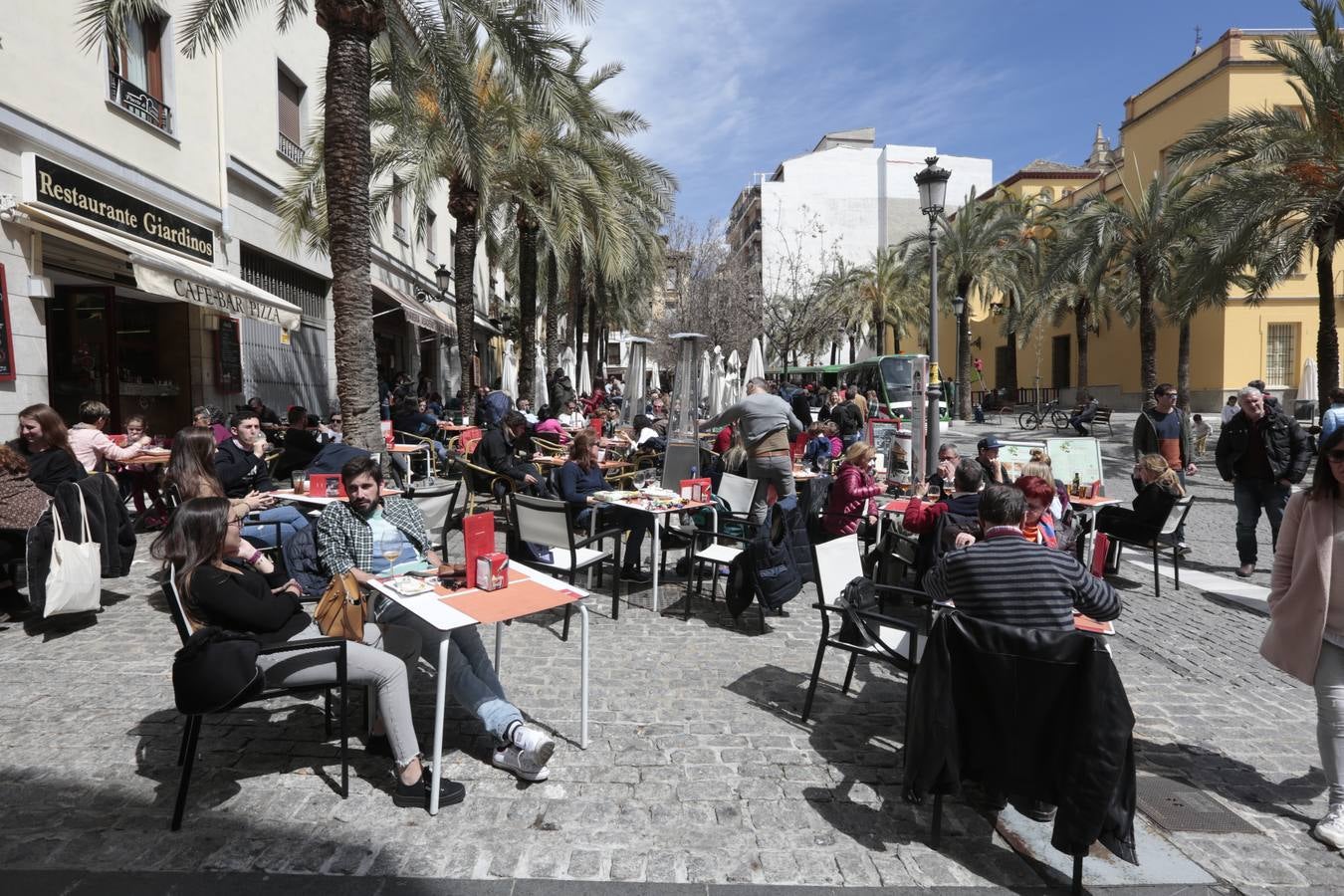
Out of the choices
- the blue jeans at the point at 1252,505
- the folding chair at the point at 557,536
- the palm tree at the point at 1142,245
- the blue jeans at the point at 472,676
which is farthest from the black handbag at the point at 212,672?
the palm tree at the point at 1142,245

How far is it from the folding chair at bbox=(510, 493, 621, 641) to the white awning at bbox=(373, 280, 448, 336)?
1589 cm

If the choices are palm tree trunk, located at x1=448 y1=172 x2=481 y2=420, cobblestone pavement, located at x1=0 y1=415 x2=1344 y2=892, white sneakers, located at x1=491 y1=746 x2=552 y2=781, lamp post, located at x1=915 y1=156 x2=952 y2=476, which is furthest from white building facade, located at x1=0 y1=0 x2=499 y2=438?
lamp post, located at x1=915 y1=156 x2=952 y2=476

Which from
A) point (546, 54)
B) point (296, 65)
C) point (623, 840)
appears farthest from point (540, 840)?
point (296, 65)

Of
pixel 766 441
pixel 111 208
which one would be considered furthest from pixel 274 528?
pixel 111 208

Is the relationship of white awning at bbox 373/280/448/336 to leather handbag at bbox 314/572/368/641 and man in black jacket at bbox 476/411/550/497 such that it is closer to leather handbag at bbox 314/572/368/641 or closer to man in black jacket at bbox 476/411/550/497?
man in black jacket at bbox 476/411/550/497

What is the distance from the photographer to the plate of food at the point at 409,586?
3578 millimetres

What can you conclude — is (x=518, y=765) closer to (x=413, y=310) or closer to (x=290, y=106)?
(x=290, y=106)

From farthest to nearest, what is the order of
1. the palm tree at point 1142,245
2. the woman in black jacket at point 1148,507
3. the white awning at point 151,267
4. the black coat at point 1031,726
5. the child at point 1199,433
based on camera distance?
1. the palm tree at point 1142,245
2. the child at point 1199,433
3. the white awning at point 151,267
4. the woman in black jacket at point 1148,507
5. the black coat at point 1031,726

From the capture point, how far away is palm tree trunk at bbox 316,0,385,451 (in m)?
8.13

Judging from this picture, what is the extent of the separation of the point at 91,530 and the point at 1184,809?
6576 mm

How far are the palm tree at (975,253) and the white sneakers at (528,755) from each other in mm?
25388

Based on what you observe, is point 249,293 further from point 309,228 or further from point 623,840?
point 623,840

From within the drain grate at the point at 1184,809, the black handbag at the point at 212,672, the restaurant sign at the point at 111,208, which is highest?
the restaurant sign at the point at 111,208

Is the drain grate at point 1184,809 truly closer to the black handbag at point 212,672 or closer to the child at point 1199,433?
the black handbag at point 212,672
